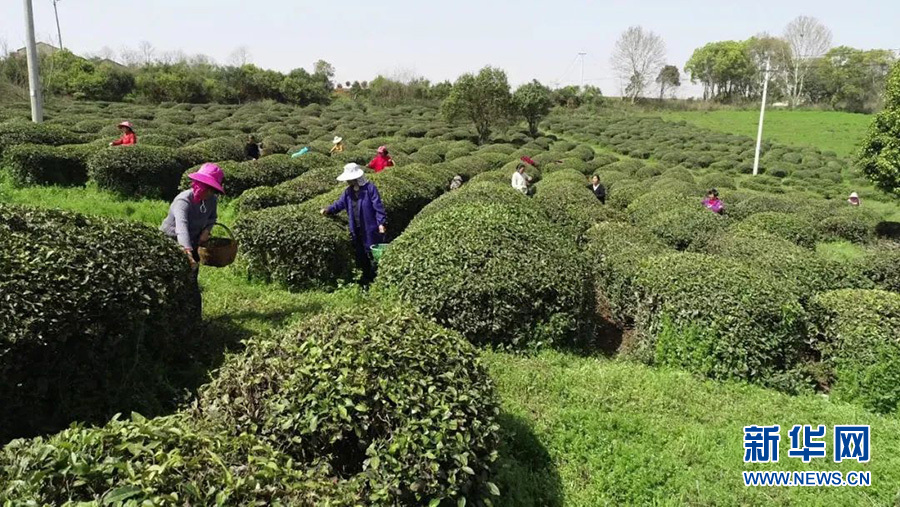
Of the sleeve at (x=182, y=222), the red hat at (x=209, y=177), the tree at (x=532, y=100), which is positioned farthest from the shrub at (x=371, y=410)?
the tree at (x=532, y=100)

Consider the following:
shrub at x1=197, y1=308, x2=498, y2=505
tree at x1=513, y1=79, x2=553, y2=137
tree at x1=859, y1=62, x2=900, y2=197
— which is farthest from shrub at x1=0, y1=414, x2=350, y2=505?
tree at x1=513, y1=79, x2=553, y2=137

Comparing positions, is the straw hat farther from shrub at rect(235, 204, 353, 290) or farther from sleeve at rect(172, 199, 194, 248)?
sleeve at rect(172, 199, 194, 248)

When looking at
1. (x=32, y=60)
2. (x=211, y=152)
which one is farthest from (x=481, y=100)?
(x=32, y=60)

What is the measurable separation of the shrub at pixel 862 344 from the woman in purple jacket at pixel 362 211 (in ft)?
14.6

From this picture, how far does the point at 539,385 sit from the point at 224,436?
2.66 metres

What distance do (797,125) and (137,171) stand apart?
46.1 m

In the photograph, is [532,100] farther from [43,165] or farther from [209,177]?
[209,177]

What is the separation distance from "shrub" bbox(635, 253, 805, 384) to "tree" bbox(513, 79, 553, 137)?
29.2 metres

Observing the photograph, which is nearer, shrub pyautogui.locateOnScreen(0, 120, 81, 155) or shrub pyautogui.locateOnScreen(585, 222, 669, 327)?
shrub pyautogui.locateOnScreen(585, 222, 669, 327)

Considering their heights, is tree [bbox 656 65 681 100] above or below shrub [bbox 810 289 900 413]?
above

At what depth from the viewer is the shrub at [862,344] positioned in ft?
16.2

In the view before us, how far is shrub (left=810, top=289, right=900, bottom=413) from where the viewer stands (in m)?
4.93

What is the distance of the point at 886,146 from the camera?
15.3 m

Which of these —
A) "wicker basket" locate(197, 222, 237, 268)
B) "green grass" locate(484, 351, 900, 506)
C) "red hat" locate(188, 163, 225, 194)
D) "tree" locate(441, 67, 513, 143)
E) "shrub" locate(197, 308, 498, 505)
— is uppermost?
"tree" locate(441, 67, 513, 143)
